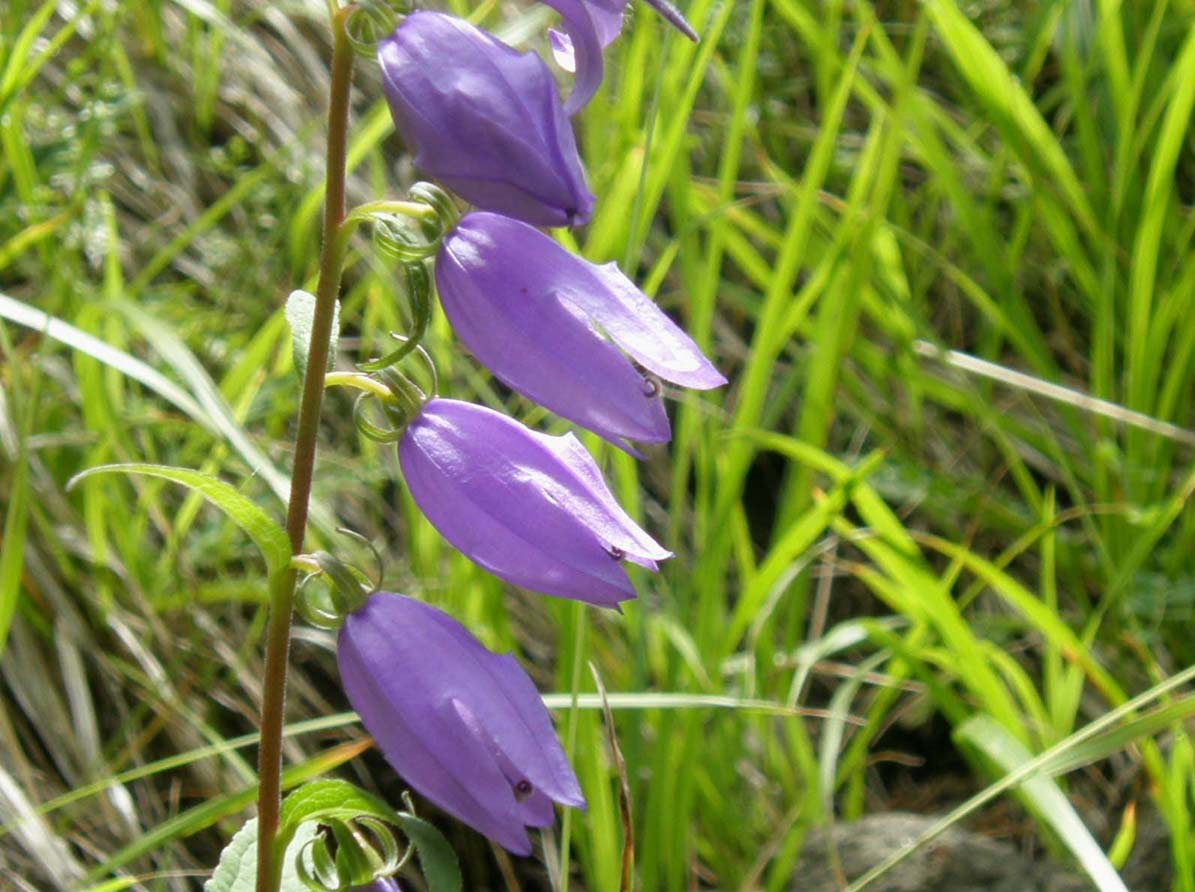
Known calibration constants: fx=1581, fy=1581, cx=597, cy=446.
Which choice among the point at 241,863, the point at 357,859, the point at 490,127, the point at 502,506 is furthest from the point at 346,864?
the point at 490,127

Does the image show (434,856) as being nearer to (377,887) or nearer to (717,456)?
(377,887)

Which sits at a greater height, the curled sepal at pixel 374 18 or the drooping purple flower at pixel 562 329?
the curled sepal at pixel 374 18

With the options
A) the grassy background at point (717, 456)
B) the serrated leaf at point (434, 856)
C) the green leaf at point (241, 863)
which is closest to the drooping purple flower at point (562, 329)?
the serrated leaf at point (434, 856)

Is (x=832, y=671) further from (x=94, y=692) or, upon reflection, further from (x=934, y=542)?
(x=94, y=692)

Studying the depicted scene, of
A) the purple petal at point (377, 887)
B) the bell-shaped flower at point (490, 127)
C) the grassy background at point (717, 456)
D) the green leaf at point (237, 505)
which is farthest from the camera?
the grassy background at point (717, 456)

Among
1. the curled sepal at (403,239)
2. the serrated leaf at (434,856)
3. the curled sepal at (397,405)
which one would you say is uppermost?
the curled sepal at (403,239)

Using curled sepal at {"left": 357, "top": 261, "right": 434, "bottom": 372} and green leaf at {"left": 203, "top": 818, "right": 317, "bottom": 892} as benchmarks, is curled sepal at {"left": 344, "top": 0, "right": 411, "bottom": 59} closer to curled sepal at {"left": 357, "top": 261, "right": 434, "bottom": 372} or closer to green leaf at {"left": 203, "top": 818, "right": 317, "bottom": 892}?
curled sepal at {"left": 357, "top": 261, "right": 434, "bottom": 372}

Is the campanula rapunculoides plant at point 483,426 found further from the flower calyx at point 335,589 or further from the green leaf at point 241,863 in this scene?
the green leaf at point 241,863
